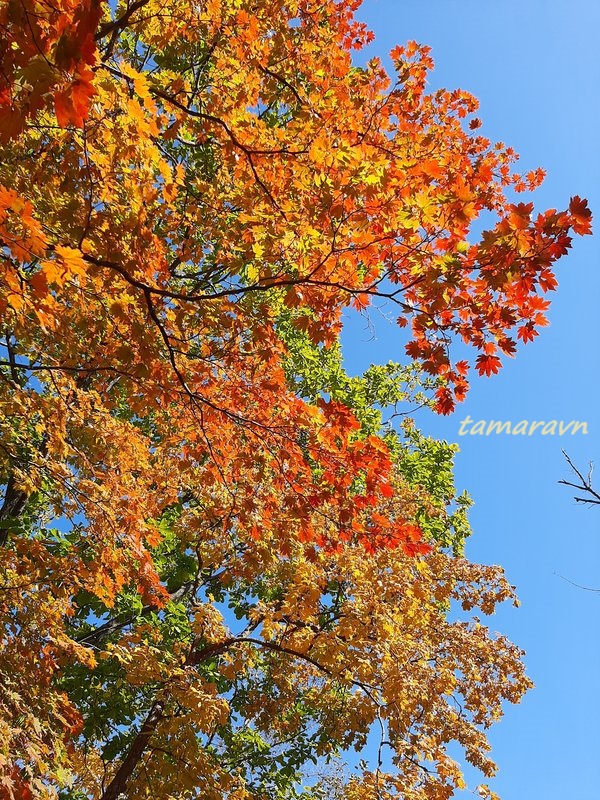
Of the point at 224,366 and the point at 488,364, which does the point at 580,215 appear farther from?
the point at 224,366

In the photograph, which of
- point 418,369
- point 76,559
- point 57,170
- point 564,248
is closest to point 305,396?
point 418,369

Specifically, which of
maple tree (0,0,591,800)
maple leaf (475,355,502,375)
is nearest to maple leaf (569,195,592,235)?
maple tree (0,0,591,800)

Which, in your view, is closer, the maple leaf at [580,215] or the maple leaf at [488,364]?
the maple leaf at [580,215]

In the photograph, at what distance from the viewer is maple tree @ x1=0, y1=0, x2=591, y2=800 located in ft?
11.6

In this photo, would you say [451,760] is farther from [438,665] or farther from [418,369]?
[418,369]

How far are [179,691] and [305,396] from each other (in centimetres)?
658

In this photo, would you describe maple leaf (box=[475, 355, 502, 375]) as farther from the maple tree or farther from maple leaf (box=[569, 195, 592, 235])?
maple leaf (box=[569, 195, 592, 235])

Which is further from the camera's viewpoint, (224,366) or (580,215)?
(224,366)

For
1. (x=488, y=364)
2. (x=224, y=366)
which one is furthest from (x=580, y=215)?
(x=224, y=366)

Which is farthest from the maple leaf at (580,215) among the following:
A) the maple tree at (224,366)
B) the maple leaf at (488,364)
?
the maple leaf at (488,364)

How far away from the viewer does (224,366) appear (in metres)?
5.02

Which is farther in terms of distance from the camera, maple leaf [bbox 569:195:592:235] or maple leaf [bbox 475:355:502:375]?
maple leaf [bbox 475:355:502:375]

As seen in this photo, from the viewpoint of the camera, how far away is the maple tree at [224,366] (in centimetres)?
355

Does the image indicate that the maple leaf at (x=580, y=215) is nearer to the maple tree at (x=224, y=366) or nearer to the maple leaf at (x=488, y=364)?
the maple tree at (x=224, y=366)
